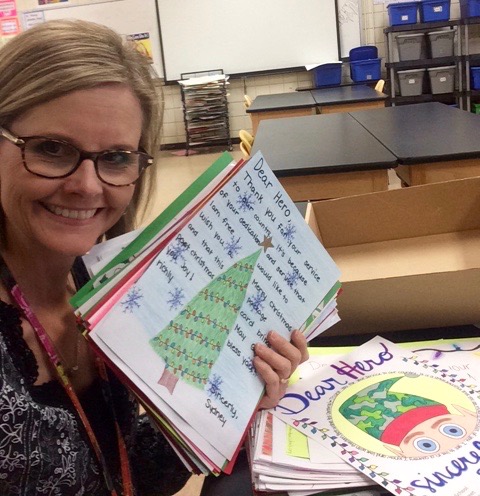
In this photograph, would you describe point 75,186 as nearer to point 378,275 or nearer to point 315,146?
point 378,275

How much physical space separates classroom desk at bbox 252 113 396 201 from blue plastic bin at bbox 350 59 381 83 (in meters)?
→ 3.97

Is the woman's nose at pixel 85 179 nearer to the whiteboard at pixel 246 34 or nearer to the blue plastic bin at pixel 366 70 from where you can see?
the blue plastic bin at pixel 366 70

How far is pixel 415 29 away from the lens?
5.93 meters

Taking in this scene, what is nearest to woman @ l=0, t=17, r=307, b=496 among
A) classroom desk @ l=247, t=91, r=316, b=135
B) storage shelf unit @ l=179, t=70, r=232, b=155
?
classroom desk @ l=247, t=91, r=316, b=135

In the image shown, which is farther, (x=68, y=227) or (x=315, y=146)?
(x=315, y=146)

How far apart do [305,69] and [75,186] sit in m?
6.46

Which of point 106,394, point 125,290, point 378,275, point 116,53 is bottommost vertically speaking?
point 106,394

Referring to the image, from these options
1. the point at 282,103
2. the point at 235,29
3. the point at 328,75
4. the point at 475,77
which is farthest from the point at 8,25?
the point at 475,77

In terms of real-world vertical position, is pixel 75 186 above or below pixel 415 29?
below

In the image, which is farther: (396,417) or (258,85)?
(258,85)

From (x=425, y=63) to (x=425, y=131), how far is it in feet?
13.8

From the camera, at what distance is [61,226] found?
812 millimetres

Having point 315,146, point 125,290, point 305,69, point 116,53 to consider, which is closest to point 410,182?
point 315,146

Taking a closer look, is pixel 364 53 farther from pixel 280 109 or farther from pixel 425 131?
pixel 425 131
